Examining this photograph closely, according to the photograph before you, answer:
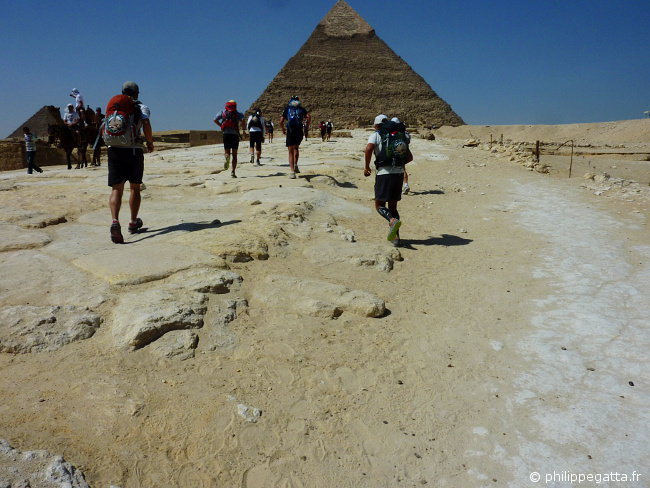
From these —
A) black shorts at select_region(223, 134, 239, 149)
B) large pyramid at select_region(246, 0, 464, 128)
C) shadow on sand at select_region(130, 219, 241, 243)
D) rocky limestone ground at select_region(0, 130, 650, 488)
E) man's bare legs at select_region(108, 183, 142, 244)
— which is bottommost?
rocky limestone ground at select_region(0, 130, 650, 488)

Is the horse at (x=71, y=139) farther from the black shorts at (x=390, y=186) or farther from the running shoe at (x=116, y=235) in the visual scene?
the black shorts at (x=390, y=186)

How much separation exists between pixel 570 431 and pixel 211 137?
105 feet

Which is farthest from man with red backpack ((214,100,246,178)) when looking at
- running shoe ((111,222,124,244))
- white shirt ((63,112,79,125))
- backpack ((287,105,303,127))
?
white shirt ((63,112,79,125))

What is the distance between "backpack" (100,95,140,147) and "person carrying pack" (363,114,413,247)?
2.26 metres

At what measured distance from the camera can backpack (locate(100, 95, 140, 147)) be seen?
4.07 m

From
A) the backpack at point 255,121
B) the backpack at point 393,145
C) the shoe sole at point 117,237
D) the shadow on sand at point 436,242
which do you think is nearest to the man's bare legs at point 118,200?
the shoe sole at point 117,237

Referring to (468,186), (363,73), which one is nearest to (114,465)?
(468,186)

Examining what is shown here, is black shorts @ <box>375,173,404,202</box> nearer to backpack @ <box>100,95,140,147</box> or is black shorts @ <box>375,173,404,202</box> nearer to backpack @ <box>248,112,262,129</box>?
backpack @ <box>100,95,140,147</box>

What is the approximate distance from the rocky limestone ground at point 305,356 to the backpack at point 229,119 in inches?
135

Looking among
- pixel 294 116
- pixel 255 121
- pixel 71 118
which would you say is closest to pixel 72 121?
pixel 71 118

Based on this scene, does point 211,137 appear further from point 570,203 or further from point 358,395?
point 358,395

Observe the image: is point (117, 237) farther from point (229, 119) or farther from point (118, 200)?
point (229, 119)

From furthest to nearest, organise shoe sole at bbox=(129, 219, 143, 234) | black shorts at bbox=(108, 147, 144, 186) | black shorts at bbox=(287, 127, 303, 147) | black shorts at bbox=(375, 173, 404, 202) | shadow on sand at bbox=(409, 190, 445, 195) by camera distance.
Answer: shadow on sand at bbox=(409, 190, 445, 195)
black shorts at bbox=(287, 127, 303, 147)
black shorts at bbox=(375, 173, 404, 202)
shoe sole at bbox=(129, 219, 143, 234)
black shorts at bbox=(108, 147, 144, 186)

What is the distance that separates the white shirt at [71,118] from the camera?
11.4m
